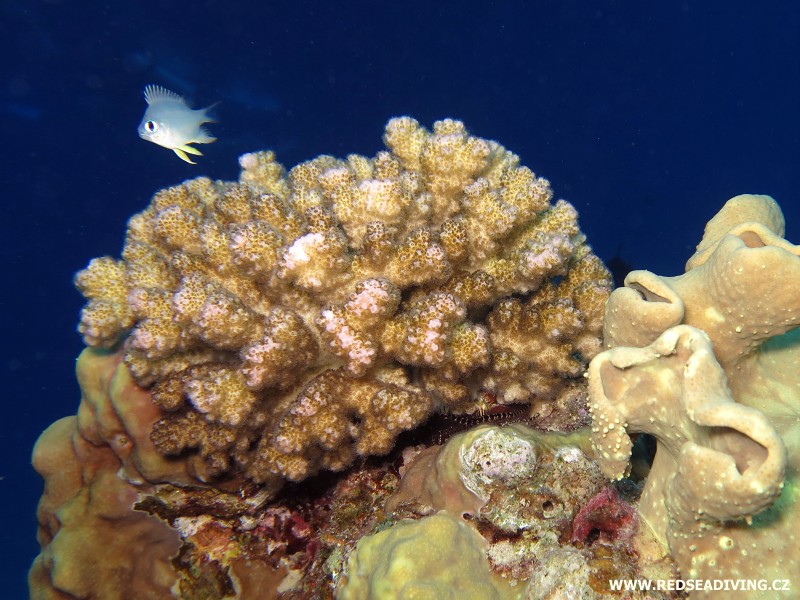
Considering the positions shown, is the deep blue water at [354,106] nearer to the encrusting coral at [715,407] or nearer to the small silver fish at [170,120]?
the small silver fish at [170,120]

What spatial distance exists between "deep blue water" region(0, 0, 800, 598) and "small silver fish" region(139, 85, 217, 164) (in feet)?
67.4

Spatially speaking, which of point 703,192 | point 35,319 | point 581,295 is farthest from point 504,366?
point 703,192

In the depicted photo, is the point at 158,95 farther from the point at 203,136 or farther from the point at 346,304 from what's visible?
the point at 346,304

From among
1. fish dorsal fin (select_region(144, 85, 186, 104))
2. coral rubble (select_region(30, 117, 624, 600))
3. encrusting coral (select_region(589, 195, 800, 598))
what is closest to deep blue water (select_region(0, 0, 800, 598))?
fish dorsal fin (select_region(144, 85, 186, 104))

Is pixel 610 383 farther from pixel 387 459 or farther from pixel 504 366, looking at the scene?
pixel 387 459

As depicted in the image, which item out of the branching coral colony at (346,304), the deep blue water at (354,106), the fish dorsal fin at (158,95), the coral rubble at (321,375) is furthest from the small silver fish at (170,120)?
the deep blue water at (354,106)

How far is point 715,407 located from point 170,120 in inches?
193

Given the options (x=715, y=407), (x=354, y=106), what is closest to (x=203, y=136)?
(x=715, y=407)

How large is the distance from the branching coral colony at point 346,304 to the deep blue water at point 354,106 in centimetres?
2059

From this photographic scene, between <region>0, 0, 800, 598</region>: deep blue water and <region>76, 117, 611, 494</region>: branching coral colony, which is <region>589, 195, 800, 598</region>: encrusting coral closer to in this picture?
<region>76, 117, 611, 494</region>: branching coral colony

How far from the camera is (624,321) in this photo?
2.32 m

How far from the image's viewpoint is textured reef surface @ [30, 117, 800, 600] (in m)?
2.10

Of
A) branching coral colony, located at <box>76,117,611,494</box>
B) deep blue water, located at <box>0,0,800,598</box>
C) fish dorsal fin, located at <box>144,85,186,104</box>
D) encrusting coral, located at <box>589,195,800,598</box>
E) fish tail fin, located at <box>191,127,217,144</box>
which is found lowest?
encrusting coral, located at <box>589,195,800,598</box>

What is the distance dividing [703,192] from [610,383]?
5169 cm
